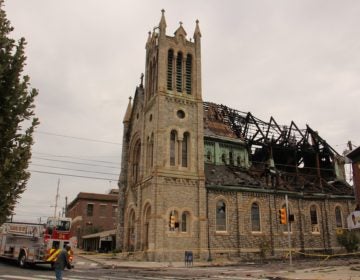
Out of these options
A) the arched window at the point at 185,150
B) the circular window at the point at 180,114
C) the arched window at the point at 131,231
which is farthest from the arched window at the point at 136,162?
the circular window at the point at 180,114

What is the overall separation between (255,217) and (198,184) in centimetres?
716

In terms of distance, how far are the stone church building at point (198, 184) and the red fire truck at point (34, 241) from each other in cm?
850

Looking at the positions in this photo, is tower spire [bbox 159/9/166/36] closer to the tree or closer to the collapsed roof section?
the collapsed roof section

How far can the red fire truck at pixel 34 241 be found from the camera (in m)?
24.1

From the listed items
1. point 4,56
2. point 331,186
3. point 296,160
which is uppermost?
point 296,160

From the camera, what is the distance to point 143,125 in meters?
40.1

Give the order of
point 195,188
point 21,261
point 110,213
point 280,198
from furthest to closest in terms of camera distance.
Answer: point 110,213 → point 280,198 → point 195,188 → point 21,261

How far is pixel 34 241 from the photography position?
24516 mm

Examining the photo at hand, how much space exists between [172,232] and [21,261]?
12.7 m

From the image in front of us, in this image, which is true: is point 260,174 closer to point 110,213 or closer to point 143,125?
point 143,125

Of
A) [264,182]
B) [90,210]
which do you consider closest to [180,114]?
[264,182]

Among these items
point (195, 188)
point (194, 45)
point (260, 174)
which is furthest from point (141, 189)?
point (194, 45)

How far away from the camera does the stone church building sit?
33.9 metres

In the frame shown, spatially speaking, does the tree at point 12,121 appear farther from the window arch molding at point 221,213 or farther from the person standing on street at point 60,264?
the window arch molding at point 221,213
